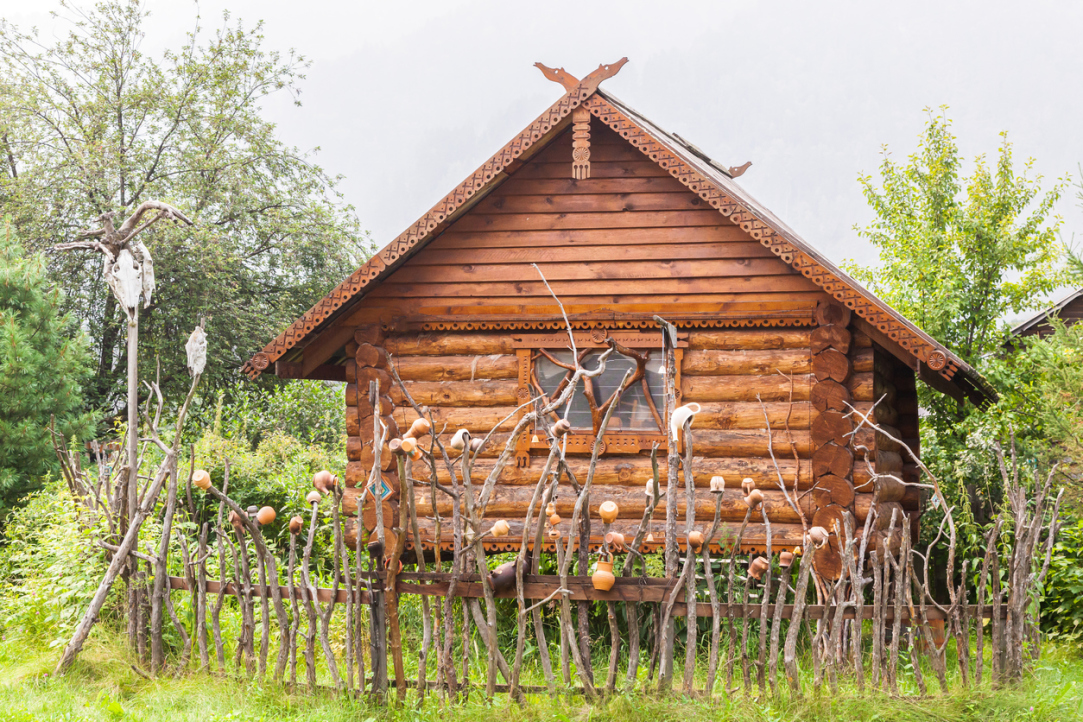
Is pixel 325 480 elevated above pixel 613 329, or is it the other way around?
pixel 613 329

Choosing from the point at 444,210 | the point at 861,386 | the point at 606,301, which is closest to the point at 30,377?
the point at 444,210

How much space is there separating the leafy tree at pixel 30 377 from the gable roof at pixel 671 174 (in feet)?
15.9

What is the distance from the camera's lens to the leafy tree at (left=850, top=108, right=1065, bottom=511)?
14.8 meters

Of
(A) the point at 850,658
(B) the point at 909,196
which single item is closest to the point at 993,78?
(B) the point at 909,196

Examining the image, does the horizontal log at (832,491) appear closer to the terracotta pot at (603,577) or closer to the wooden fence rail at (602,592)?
the wooden fence rail at (602,592)

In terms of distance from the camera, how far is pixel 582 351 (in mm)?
8609

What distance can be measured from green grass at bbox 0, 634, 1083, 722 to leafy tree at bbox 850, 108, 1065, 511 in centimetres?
915

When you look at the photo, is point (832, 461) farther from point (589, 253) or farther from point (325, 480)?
point (325, 480)

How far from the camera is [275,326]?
2162cm

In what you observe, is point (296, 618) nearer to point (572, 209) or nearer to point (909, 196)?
point (572, 209)

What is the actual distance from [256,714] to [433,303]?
179 inches

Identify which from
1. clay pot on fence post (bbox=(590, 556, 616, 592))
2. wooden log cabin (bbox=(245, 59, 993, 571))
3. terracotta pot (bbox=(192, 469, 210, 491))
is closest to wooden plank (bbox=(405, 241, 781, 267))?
wooden log cabin (bbox=(245, 59, 993, 571))

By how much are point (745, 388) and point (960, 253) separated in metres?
9.42

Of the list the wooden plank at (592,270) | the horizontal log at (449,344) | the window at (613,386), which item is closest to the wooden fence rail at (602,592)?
the window at (613,386)
